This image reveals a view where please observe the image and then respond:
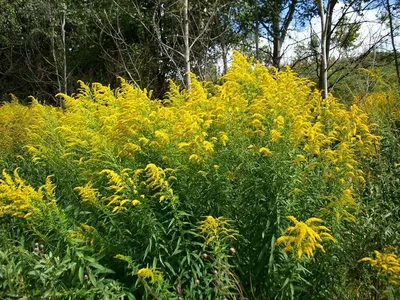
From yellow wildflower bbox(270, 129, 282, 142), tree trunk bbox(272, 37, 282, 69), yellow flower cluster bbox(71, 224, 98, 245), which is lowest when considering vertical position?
yellow flower cluster bbox(71, 224, 98, 245)

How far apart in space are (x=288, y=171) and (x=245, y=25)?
797 centimetres

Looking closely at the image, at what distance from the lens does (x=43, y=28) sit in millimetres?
11148

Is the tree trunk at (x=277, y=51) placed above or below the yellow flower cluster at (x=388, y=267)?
above

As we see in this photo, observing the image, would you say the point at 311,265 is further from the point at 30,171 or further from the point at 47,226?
the point at 30,171

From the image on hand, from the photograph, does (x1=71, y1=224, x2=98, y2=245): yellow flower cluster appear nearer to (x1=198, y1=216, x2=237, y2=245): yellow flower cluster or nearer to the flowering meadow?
the flowering meadow

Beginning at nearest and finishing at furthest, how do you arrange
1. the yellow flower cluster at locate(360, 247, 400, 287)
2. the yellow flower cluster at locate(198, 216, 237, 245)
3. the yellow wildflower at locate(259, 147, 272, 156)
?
the yellow flower cluster at locate(360, 247, 400, 287) < the yellow flower cluster at locate(198, 216, 237, 245) < the yellow wildflower at locate(259, 147, 272, 156)

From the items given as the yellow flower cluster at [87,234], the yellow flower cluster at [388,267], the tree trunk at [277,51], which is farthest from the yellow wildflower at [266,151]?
the tree trunk at [277,51]

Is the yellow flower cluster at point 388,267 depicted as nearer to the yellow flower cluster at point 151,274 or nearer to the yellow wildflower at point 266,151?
the yellow wildflower at point 266,151

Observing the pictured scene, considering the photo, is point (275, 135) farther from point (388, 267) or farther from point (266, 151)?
point (388, 267)

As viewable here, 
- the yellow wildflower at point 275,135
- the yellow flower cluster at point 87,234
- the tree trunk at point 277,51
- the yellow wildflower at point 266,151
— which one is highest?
the tree trunk at point 277,51

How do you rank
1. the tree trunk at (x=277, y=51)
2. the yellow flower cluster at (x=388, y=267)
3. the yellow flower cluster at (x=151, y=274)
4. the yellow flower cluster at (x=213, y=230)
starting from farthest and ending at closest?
the tree trunk at (x=277, y=51) → the yellow flower cluster at (x=213, y=230) → the yellow flower cluster at (x=151, y=274) → the yellow flower cluster at (x=388, y=267)

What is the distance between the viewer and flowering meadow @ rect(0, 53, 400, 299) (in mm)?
2209

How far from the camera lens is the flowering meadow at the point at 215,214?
7.25 feet

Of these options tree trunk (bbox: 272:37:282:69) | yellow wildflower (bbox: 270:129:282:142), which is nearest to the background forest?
yellow wildflower (bbox: 270:129:282:142)
